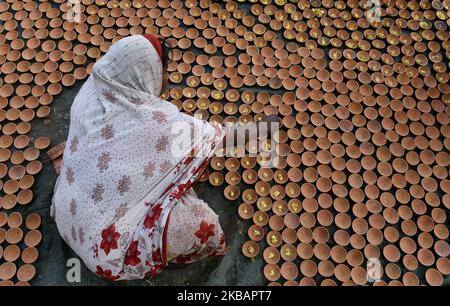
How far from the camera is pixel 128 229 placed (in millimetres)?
1325

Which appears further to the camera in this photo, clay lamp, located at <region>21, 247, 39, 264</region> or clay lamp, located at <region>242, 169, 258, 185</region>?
clay lamp, located at <region>242, 169, 258, 185</region>

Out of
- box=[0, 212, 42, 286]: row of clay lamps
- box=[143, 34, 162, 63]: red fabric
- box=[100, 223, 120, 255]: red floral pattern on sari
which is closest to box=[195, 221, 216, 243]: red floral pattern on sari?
box=[100, 223, 120, 255]: red floral pattern on sari

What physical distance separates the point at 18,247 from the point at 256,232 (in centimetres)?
107

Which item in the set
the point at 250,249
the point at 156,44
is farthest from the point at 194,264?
the point at 156,44

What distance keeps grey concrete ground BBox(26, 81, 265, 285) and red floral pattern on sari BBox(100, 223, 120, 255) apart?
17.3 inches

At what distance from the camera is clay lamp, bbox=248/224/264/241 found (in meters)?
1.79

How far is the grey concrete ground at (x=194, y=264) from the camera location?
170 centimetres

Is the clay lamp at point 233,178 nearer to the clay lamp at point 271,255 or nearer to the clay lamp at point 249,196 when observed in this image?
the clay lamp at point 249,196

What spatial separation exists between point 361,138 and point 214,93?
0.81 metres

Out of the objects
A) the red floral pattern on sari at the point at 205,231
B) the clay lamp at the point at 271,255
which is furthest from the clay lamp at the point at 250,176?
the red floral pattern on sari at the point at 205,231

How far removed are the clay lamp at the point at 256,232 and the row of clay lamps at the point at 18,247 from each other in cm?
95

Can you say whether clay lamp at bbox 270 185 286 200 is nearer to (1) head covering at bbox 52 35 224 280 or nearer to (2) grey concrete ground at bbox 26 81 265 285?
(2) grey concrete ground at bbox 26 81 265 285
